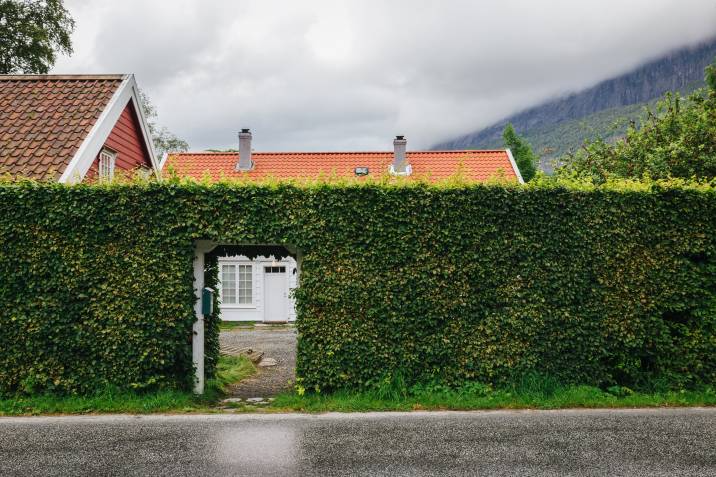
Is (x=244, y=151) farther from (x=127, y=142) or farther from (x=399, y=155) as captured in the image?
(x=127, y=142)

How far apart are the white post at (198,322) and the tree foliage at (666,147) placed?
9.82 m

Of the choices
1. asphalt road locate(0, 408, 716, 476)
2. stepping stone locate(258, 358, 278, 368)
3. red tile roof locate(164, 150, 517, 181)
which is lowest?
asphalt road locate(0, 408, 716, 476)

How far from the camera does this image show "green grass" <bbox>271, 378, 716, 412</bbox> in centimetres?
737

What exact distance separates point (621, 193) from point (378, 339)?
432cm

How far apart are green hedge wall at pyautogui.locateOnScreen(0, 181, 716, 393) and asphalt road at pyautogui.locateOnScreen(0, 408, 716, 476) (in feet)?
2.83

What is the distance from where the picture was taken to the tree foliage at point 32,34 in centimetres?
2383

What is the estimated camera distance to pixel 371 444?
583cm

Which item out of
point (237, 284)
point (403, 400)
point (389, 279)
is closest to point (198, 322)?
point (389, 279)

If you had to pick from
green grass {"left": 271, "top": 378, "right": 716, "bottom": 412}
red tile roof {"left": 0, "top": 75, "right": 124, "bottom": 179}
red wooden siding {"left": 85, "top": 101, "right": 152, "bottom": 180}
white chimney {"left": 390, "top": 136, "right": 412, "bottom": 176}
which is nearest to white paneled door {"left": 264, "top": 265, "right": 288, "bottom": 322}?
Answer: white chimney {"left": 390, "top": 136, "right": 412, "bottom": 176}

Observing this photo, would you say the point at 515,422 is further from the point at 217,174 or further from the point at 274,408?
the point at 217,174

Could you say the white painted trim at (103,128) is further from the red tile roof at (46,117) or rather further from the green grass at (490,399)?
the green grass at (490,399)

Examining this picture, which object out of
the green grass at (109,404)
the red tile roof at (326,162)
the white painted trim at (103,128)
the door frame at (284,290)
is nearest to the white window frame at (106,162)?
the white painted trim at (103,128)

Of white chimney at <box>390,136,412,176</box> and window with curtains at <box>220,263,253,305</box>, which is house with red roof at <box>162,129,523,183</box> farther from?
window with curtains at <box>220,263,253,305</box>

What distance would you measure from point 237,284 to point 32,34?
48.3 ft
